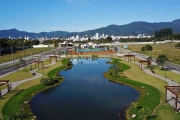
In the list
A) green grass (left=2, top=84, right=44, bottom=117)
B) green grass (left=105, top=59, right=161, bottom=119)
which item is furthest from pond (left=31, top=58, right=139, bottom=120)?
green grass (left=2, top=84, right=44, bottom=117)

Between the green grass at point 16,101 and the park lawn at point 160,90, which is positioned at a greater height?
the park lawn at point 160,90

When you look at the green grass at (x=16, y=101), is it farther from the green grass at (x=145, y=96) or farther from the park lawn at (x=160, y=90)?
the park lawn at (x=160, y=90)

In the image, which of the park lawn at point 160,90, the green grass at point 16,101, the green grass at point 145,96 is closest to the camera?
the park lawn at point 160,90

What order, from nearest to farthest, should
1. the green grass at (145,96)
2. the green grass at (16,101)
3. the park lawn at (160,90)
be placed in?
the park lawn at (160,90), the green grass at (16,101), the green grass at (145,96)

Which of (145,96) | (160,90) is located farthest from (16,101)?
(160,90)

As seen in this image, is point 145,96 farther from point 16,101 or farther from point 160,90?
point 16,101

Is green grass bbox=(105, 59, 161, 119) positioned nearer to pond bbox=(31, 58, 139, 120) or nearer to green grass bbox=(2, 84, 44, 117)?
pond bbox=(31, 58, 139, 120)

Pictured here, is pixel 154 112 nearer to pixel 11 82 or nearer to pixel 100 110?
pixel 100 110

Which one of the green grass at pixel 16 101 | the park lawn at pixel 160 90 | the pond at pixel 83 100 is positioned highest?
the park lawn at pixel 160 90

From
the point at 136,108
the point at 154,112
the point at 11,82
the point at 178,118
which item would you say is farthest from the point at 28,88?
the point at 178,118

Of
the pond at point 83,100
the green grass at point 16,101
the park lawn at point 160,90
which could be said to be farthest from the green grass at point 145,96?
the green grass at point 16,101
